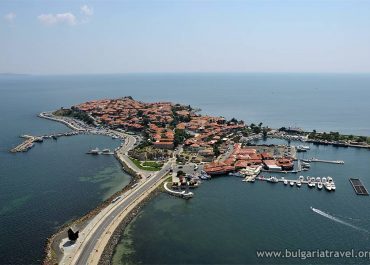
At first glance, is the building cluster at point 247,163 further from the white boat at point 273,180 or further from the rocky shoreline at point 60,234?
the rocky shoreline at point 60,234

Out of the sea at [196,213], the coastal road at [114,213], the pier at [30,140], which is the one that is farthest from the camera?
the pier at [30,140]

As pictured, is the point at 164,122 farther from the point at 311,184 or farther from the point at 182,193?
the point at 311,184

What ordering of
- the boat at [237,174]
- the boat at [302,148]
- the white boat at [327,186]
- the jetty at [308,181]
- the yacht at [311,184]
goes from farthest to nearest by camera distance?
the boat at [302,148], the boat at [237,174], the yacht at [311,184], the jetty at [308,181], the white boat at [327,186]

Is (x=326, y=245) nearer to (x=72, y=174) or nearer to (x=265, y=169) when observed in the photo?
(x=265, y=169)

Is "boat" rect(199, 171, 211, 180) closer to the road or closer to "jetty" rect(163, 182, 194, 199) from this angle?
the road

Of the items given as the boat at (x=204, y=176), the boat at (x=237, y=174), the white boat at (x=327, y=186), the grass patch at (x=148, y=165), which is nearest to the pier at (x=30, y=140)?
the grass patch at (x=148, y=165)
